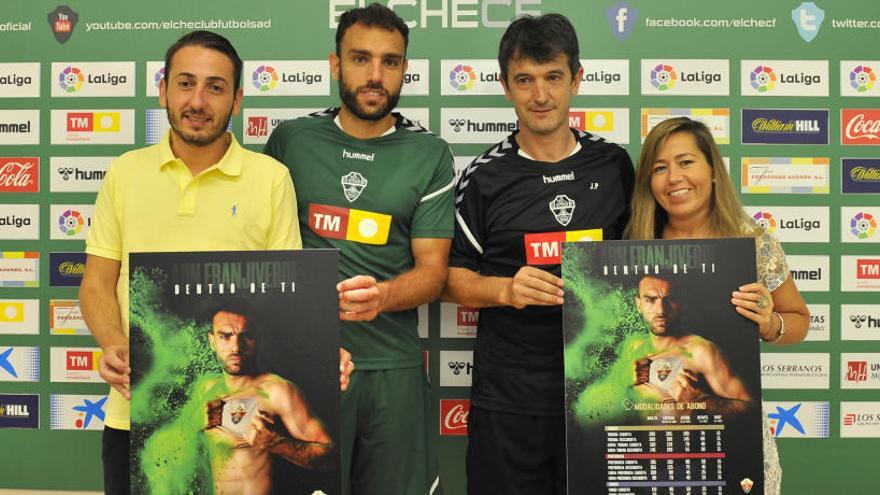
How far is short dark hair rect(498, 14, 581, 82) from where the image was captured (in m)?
2.04

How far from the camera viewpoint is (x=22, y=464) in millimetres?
2797

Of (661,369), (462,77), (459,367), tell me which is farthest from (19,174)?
(661,369)

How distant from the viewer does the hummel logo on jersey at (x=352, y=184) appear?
2.11 m

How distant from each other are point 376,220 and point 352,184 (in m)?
0.13

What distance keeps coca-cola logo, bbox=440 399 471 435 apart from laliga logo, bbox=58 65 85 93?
6.35 ft

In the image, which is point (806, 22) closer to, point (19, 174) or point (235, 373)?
point (235, 373)

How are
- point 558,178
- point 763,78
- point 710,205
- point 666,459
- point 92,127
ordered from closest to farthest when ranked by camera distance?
1. point 666,459
2. point 710,205
3. point 558,178
4. point 763,78
5. point 92,127

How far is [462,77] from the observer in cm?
270

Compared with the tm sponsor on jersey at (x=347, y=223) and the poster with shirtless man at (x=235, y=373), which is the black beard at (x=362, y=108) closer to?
the tm sponsor on jersey at (x=347, y=223)

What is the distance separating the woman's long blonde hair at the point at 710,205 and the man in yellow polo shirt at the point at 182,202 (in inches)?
38.3

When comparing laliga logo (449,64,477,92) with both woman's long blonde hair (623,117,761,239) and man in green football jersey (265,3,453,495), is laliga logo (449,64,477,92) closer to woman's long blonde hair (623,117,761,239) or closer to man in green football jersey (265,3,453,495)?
man in green football jersey (265,3,453,495)

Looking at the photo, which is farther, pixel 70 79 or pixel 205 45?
pixel 70 79

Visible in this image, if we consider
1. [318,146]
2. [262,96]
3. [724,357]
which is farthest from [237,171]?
[724,357]

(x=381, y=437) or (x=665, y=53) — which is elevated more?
(x=665, y=53)
